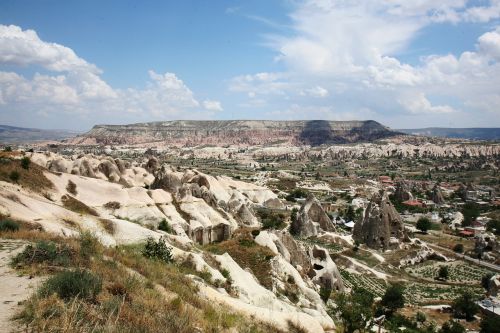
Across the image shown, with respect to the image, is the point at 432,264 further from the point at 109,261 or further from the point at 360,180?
the point at 360,180

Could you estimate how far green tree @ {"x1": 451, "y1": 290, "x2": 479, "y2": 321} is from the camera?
34562 mm

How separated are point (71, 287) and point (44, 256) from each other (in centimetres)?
292

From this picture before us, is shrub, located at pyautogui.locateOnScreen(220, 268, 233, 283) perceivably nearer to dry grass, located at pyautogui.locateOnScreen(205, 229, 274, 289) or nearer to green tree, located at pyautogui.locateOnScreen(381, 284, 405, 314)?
dry grass, located at pyautogui.locateOnScreen(205, 229, 274, 289)

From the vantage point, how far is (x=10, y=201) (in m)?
20.8

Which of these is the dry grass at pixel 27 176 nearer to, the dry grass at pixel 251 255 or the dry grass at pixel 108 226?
the dry grass at pixel 108 226

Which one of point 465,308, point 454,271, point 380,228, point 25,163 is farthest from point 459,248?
point 25,163

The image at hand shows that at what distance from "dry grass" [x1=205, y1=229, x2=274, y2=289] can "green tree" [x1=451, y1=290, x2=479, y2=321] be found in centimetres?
2159

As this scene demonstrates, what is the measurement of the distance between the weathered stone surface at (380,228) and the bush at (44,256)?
48.6 m

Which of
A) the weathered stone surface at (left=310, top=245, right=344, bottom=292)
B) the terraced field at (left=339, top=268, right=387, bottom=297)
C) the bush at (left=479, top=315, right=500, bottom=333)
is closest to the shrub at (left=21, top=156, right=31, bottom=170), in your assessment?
the weathered stone surface at (left=310, top=245, right=344, bottom=292)

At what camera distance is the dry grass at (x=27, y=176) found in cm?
2897

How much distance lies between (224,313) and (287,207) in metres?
77.3

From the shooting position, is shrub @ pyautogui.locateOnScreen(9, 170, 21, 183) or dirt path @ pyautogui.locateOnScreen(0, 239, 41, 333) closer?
dirt path @ pyautogui.locateOnScreen(0, 239, 41, 333)

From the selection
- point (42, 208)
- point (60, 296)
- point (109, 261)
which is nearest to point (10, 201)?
Result: point (42, 208)

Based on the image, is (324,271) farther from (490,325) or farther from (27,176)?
(27,176)
